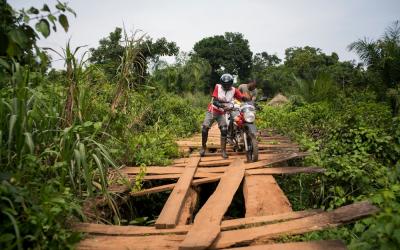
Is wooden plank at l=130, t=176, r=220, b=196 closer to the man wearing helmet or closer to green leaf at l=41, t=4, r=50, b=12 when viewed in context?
the man wearing helmet

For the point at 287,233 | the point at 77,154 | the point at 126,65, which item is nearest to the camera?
the point at 287,233

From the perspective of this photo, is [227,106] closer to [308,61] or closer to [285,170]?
[285,170]

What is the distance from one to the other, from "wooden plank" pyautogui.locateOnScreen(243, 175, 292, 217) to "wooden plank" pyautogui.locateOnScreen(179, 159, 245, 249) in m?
0.18

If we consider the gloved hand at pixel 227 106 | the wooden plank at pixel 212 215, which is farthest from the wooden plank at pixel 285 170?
the gloved hand at pixel 227 106

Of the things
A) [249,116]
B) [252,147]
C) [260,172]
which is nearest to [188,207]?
[260,172]

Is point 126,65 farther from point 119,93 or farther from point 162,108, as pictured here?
point 162,108

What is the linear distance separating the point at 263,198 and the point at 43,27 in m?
2.72

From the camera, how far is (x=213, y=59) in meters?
44.4

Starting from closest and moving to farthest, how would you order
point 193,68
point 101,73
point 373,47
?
1. point 101,73
2. point 373,47
3. point 193,68

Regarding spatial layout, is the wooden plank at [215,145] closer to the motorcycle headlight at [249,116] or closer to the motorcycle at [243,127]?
the motorcycle at [243,127]

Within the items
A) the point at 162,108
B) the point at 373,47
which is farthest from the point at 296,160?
the point at 373,47

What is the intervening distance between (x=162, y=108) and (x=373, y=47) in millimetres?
7666

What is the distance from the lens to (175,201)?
152 inches

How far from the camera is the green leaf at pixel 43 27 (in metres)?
1.91
